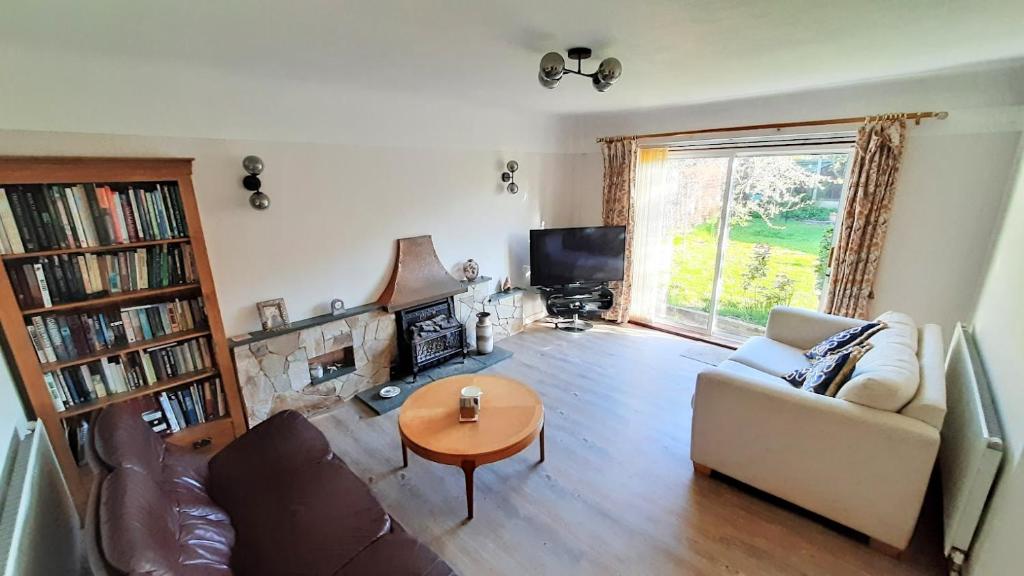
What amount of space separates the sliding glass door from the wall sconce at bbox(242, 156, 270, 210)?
3754mm

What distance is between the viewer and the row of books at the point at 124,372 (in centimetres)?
216

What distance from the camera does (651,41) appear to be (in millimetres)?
2016

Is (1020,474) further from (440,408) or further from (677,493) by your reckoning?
(440,408)

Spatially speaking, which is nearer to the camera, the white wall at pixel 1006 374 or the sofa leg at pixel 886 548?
the white wall at pixel 1006 374

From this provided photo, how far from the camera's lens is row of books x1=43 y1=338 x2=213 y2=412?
7.08 feet

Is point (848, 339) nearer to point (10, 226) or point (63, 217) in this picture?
point (63, 217)

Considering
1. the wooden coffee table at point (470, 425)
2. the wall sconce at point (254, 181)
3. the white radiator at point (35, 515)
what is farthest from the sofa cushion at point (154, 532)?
the wall sconce at point (254, 181)

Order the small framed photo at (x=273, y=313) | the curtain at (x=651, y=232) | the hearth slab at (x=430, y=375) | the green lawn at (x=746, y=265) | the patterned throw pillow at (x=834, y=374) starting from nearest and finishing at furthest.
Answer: the patterned throw pillow at (x=834, y=374)
the small framed photo at (x=273, y=313)
the hearth slab at (x=430, y=375)
the green lawn at (x=746, y=265)
the curtain at (x=651, y=232)

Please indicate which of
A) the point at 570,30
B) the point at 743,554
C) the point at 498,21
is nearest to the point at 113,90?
the point at 498,21

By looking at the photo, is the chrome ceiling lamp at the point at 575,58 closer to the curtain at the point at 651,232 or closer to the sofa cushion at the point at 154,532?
the sofa cushion at the point at 154,532

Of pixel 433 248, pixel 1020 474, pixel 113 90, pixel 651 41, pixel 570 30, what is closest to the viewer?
pixel 1020 474

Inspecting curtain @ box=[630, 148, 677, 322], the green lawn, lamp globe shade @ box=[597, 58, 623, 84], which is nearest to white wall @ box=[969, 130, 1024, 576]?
the green lawn

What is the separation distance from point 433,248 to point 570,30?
2.35 metres

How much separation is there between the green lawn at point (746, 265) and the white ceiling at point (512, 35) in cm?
145
